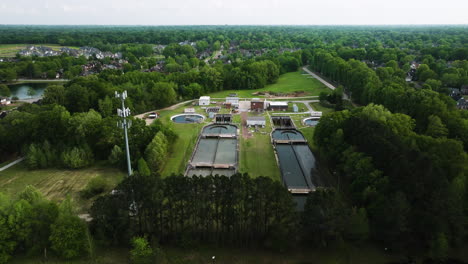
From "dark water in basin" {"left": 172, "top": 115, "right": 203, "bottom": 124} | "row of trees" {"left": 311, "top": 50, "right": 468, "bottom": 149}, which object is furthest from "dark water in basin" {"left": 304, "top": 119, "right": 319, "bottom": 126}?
"dark water in basin" {"left": 172, "top": 115, "right": 203, "bottom": 124}

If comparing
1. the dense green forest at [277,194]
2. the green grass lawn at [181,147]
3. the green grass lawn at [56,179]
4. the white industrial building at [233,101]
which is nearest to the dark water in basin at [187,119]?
the green grass lawn at [181,147]

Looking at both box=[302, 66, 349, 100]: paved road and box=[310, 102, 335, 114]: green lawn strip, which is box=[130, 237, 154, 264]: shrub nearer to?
box=[310, 102, 335, 114]: green lawn strip

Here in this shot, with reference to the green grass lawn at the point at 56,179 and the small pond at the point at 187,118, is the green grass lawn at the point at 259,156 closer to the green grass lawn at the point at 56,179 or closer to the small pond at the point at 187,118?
the small pond at the point at 187,118

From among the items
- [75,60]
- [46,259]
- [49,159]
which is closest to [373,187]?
[46,259]

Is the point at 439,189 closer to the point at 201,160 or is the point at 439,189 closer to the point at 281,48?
the point at 201,160

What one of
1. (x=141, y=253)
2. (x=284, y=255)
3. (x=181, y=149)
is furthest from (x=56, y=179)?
(x=284, y=255)

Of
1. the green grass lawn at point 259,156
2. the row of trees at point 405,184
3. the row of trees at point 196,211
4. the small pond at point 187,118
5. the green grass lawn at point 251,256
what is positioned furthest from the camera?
the small pond at point 187,118
